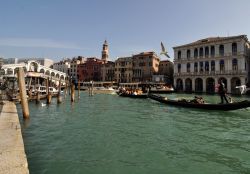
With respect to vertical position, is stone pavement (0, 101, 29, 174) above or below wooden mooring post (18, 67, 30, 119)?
below

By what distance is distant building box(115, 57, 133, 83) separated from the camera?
237ft

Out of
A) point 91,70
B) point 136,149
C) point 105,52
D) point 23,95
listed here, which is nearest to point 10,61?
point 91,70

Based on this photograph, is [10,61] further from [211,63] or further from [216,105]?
[216,105]

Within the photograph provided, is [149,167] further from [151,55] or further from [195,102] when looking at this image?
[151,55]

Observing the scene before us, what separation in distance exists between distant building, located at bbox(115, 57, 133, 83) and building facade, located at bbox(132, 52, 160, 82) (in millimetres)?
1338

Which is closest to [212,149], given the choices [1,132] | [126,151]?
[126,151]

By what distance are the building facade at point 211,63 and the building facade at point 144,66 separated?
43.4 feet

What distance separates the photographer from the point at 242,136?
913 centimetres

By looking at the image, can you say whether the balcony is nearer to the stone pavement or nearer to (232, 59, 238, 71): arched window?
(232, 59, 238, 71): arched window

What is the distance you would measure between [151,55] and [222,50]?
916 inches

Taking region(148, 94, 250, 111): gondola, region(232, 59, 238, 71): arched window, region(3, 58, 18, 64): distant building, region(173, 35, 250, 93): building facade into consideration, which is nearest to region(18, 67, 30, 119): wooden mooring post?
region(148, 94, 250, 111): gondola

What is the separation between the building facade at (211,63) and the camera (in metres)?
45.7

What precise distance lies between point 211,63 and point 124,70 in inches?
1189

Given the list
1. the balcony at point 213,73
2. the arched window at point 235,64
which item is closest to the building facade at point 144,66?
the balcony at point 213,73
